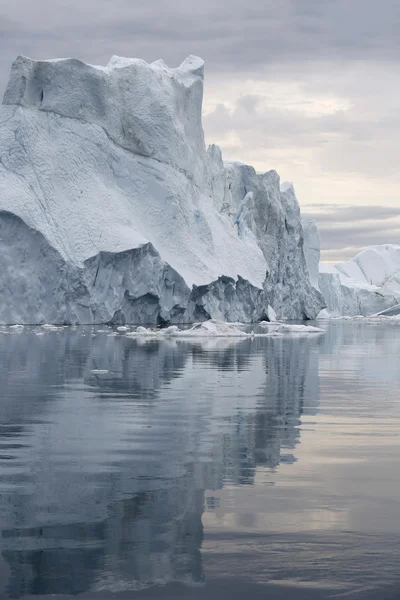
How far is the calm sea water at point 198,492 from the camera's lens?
3.45 metres

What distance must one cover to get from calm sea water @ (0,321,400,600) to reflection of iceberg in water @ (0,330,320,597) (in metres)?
0.01

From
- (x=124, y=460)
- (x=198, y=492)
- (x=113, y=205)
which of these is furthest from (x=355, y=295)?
(x=198, y=492)

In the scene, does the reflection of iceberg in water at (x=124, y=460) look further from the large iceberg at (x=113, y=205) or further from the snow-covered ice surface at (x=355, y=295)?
the snow-covered ice surface at (x=355, y=295)

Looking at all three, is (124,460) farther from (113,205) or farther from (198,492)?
(113,205)

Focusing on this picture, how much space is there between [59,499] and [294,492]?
124 cm

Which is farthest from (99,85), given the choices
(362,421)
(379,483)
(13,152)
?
(379,483)

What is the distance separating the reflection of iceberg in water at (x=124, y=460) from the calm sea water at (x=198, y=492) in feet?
0.05

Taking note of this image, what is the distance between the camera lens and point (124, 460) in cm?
570

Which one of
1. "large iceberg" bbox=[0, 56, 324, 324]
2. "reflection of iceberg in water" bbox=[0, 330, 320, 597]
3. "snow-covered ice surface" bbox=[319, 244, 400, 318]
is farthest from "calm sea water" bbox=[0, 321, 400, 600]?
"snow-covered ice surface" bbox=[319, 244, 400, 318]

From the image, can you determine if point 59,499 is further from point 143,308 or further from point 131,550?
point 143,308

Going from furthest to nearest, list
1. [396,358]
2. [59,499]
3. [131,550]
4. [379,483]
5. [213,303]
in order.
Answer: [213,303]
[396,358]
[379,483]
[59,499]
[131,550]

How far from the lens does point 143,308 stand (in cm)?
3575

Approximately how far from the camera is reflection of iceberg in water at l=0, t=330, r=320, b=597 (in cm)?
362

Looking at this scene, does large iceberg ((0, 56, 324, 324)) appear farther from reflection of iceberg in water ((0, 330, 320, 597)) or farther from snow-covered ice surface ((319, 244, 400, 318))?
snow-covered ice surface ((319, 244, 400, 318))
